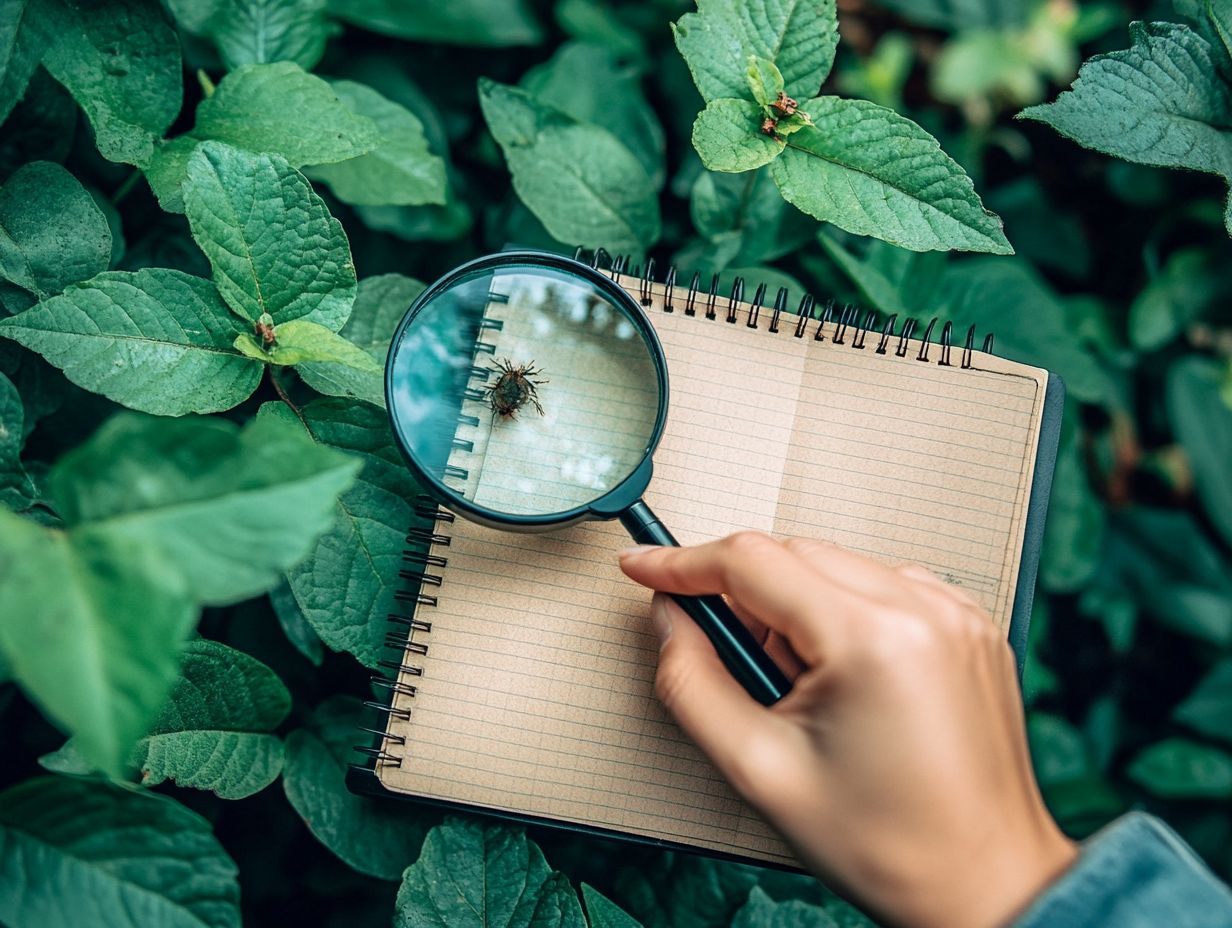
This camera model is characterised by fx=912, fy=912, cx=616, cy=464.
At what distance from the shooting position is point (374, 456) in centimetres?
129

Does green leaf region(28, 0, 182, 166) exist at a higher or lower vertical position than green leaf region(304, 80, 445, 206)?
higher

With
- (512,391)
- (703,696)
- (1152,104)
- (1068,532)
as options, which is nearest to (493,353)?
(512,391)

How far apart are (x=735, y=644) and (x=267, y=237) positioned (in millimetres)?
803

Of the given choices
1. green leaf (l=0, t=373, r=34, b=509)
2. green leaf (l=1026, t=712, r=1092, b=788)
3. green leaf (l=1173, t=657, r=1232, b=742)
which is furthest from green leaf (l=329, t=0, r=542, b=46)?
green leaf (l=1173, t=657, r=1232, b=742)

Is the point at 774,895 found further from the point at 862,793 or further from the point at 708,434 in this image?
the point at 708,434

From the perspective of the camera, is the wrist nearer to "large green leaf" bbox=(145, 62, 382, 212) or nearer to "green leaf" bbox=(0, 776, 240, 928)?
"green leaf" bbox=(0, 776, 240, 928)

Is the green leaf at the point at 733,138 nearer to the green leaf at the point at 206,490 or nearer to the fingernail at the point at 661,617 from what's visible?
the fingernail at the point at 661,617

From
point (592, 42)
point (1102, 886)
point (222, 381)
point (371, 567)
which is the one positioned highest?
point (592, 42)

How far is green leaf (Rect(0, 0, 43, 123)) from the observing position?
3.82ft

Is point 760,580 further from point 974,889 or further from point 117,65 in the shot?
point 117,65

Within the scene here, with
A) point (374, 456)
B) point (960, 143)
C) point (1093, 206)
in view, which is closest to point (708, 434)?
point (374, 456)

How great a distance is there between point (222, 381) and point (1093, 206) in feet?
6.49

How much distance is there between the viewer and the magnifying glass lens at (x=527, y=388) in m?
1.25

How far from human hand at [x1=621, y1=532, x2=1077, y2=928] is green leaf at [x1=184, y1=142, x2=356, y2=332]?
2.09 feet
